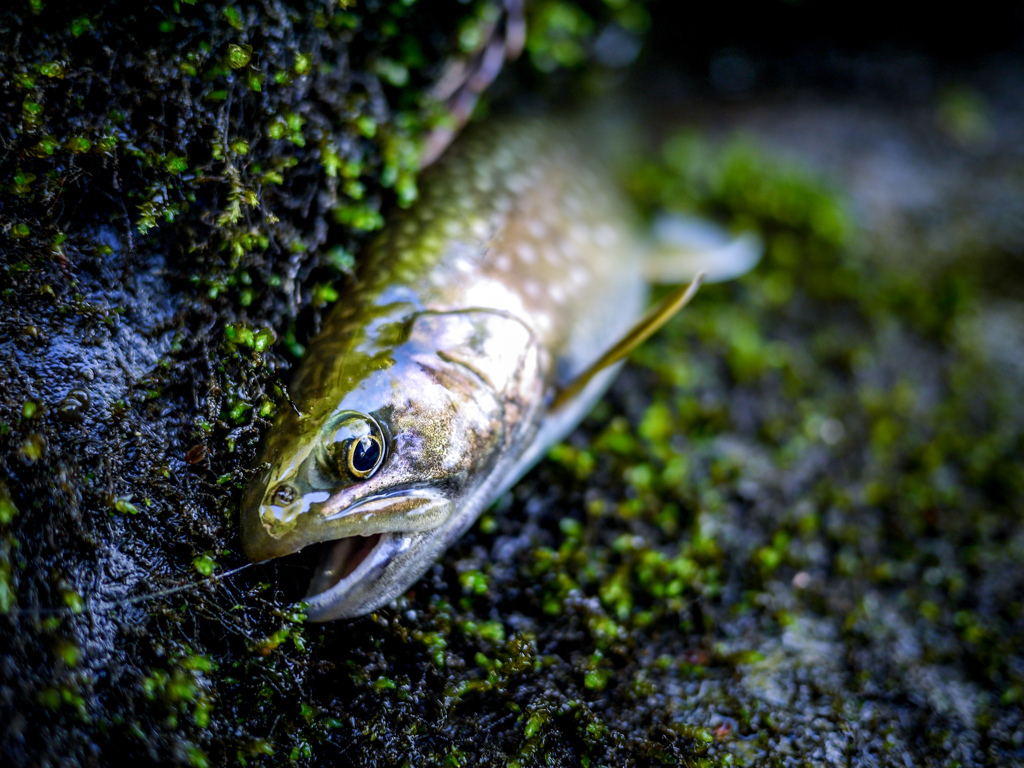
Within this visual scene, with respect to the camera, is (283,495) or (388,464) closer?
(283,495)

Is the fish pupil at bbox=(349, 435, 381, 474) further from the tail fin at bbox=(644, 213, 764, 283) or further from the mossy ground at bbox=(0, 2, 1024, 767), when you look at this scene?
the tail fin at bbox=(644, 213, 764, 283)

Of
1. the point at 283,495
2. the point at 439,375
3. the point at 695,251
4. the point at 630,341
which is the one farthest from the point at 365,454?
the point at 695,251

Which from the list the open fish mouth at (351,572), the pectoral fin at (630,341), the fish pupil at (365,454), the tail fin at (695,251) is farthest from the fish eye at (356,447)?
the tail fin at (695,251)

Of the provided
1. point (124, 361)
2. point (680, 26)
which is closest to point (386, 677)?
point (124, 361)

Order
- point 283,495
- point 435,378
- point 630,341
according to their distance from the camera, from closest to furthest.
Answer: point 283,495 < point 435,378 < point 630,341

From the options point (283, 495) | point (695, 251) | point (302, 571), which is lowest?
point (302, 571)

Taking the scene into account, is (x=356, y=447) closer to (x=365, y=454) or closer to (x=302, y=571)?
(x=365, y=454)
